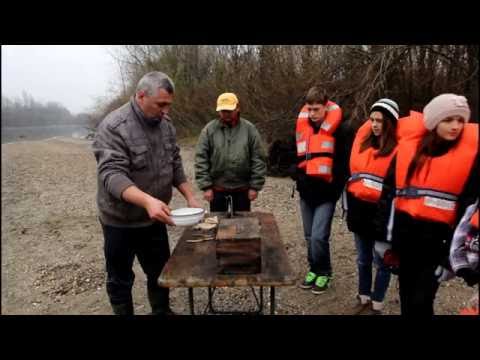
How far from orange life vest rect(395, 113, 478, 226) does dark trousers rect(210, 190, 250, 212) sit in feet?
5.62

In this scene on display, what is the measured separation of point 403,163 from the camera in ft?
6.78

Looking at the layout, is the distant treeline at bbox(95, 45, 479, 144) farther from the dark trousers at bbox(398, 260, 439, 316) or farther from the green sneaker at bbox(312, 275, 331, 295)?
the green sneaker at bbox(312, 275, 331, 295)

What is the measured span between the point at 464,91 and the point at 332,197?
3.72 m

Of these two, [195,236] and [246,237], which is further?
[195,236]

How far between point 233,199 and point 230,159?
0.42 m

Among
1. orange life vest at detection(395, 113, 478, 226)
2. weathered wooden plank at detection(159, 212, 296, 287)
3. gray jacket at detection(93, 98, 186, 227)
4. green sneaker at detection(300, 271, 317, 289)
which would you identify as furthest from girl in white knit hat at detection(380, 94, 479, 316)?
gray jacket at detection(93, 98, 186, 227)

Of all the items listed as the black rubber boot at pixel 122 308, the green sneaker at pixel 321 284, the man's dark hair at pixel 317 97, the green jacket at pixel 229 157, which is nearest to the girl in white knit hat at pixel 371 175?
the man's dark hair at pixel 317 97

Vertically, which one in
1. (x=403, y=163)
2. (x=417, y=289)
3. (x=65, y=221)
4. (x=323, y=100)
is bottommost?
(x=65, y=221)

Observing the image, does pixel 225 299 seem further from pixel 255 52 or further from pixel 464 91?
pixel 255 52

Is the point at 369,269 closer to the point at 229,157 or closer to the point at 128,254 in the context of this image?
the point at 229,157

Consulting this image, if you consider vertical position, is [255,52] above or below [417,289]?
above

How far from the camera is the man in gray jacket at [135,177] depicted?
7.20ft

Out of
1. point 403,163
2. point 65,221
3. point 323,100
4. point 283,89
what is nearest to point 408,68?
point 283,89

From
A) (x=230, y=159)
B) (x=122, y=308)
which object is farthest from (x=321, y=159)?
(x=122, y=308)
